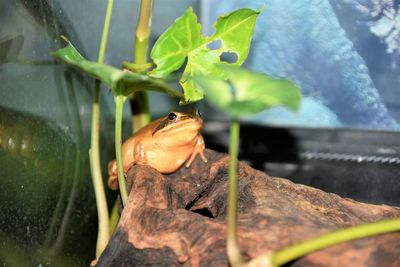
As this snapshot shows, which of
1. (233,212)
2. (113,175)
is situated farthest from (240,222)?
(113,175)

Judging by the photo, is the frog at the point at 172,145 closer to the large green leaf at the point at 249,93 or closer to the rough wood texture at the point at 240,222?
the rough wood texture at the point at 240,222

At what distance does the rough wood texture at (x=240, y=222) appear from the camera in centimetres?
95

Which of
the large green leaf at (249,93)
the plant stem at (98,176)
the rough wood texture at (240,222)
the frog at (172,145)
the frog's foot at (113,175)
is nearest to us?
the large green leaf at (249,93)

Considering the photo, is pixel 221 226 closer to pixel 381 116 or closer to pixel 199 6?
pixel 381 116

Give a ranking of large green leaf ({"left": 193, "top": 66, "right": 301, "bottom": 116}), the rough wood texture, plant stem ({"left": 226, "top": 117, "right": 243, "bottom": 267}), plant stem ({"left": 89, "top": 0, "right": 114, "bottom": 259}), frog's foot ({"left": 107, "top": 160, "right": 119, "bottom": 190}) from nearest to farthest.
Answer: large green leaf ({"left": 193, "top": 66, "right": 301, "bottom": 116}), plant stem ({"left": 226, "top": 117, "right": 243, "bottom": 267}), the rough wood texture, plant stem ({"left": 89, "top": 0, "right": 114, "bottom": 259}), frog's foot ({"left": 107, "top": 160, "right": 119, "bottom": 190})

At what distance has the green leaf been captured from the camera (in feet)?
3.35

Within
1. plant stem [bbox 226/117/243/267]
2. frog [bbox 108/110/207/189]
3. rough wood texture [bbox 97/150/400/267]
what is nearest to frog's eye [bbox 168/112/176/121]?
frog [bbox 108/110/207/189]

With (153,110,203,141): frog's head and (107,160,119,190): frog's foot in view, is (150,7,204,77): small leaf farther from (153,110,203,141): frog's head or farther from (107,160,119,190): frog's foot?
(107,160,119,190): frog's foot

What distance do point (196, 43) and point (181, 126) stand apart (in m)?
0.32

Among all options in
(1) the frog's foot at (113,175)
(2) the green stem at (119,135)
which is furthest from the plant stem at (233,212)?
(1) the frog's foot at (113,175)

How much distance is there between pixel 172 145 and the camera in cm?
156

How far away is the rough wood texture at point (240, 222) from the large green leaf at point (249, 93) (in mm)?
347

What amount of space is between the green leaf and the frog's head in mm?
255

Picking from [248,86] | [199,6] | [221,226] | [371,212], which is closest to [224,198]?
[221,226]
